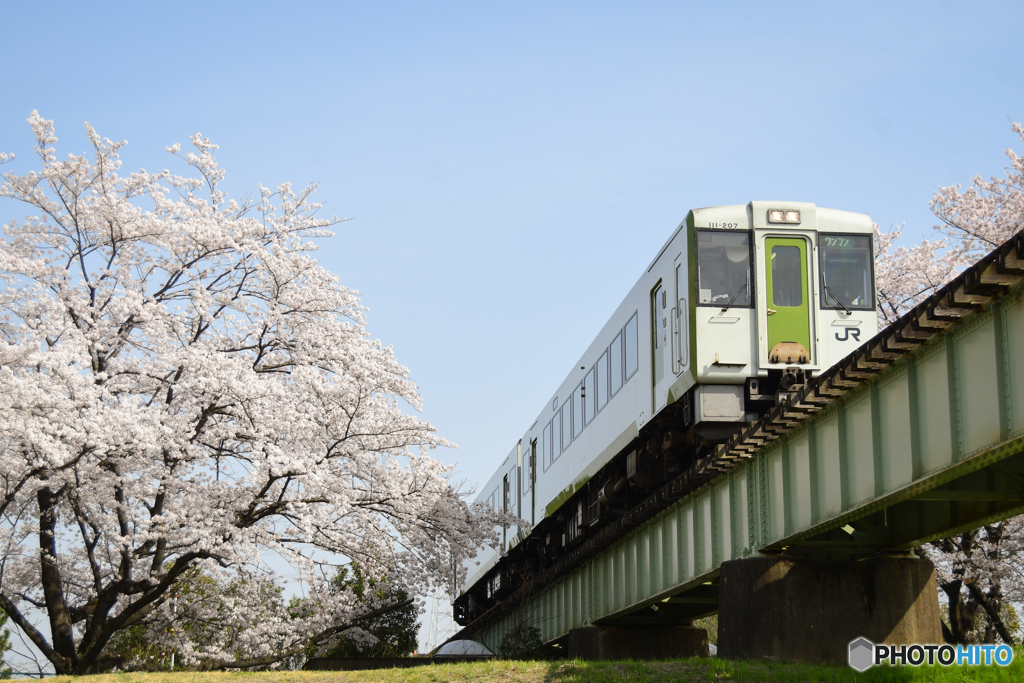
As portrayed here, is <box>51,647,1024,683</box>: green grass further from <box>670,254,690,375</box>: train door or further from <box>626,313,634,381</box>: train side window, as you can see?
<box>626,313,634,381</box>: train side window

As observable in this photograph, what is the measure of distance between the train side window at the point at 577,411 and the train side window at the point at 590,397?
32cm

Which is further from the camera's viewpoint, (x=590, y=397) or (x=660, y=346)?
(x=590, y=397)

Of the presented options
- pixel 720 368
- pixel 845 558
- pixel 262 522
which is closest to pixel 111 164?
pixel 262 522

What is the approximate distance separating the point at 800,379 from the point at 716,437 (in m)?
1.24

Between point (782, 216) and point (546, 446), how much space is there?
10.1 m

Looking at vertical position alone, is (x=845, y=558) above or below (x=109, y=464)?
below

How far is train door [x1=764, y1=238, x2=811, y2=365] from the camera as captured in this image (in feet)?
41.7

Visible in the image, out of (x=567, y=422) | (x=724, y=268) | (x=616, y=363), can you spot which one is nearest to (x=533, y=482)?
(x=567, y=422)

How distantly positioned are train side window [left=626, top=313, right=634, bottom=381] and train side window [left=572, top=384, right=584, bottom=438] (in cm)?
334

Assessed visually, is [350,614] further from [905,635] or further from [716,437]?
[905,635]

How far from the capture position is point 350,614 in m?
20.1

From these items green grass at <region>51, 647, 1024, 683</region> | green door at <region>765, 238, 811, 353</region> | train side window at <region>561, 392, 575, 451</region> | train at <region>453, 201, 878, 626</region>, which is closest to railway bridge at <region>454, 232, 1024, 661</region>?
train at <region>453, 201, 878, 626</region>

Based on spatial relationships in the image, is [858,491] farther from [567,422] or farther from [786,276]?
[567,422]

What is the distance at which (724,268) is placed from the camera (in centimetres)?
1300
